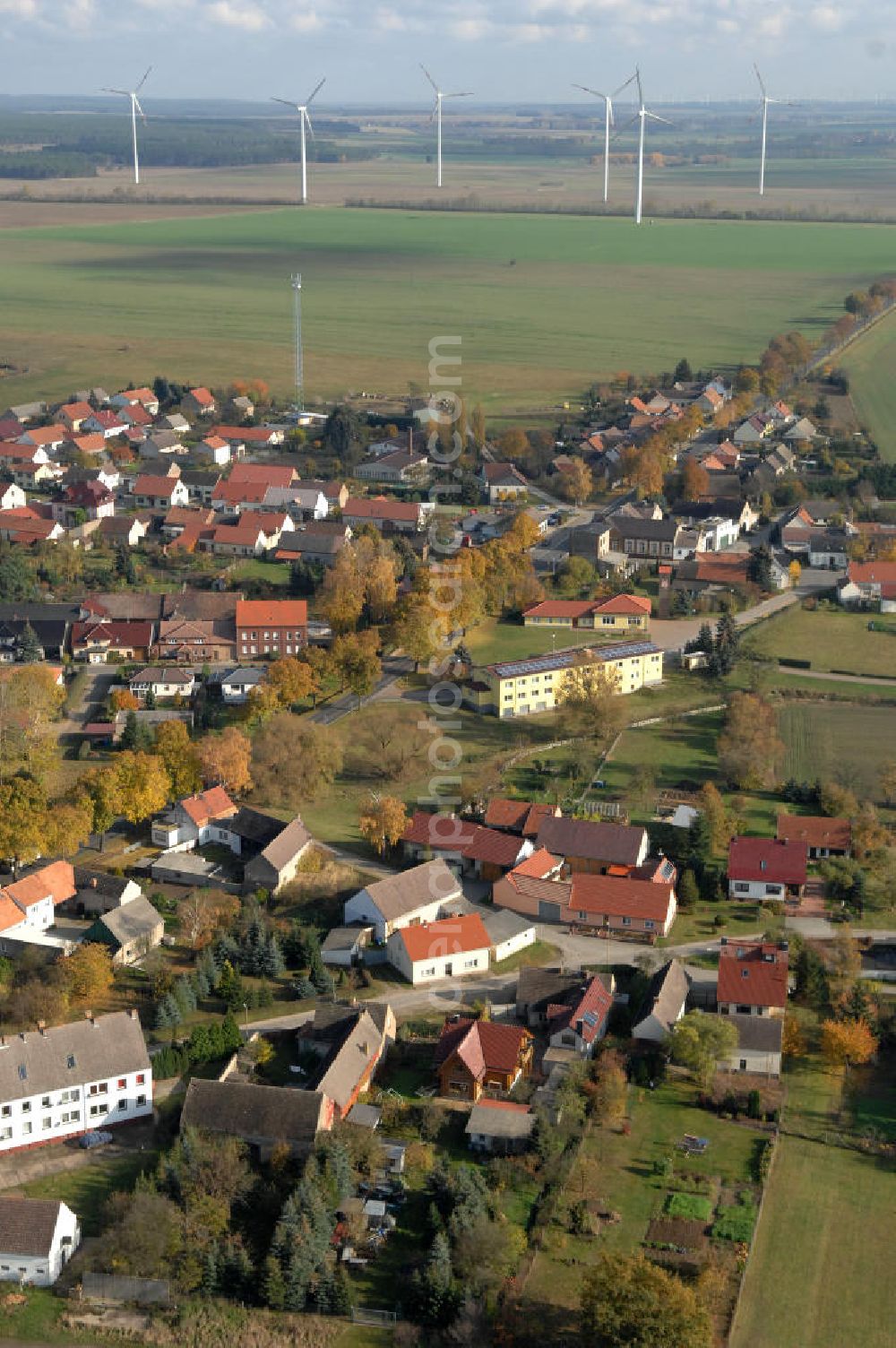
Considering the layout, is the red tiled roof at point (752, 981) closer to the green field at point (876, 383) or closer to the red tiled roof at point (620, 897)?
the red tiled roof at point (620, 897)

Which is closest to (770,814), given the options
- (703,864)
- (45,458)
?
(703,864)

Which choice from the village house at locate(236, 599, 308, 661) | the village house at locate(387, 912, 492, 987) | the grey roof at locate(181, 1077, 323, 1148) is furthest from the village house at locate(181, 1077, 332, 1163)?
the village house at locate(236, 599, 308, 661)

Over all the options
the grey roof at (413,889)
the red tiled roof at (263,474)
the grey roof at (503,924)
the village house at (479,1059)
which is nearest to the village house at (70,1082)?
the village house at (479,1059)

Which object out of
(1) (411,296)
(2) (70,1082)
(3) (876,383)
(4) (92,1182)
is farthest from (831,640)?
(1) (411,296)

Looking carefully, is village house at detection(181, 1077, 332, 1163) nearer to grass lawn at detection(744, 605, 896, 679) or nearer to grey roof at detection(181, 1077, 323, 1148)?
grey roof at detection(181, 1077, 323, 1148)

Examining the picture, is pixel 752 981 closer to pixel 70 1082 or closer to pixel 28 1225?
pixel 70 1082
